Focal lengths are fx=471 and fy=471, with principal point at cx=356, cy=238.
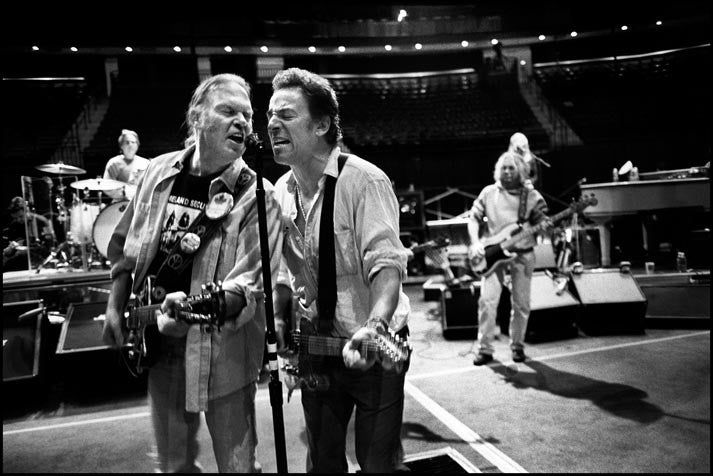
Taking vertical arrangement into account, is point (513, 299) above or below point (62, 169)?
below

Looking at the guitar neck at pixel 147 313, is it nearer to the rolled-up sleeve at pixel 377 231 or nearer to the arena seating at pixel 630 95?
the rolled-up sleeve at pixel 377 231

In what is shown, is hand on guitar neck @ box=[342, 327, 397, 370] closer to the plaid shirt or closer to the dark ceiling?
the plaid shirt

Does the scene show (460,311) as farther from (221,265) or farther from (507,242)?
(221,265)

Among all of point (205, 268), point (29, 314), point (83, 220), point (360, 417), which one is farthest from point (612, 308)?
point (83, 220)

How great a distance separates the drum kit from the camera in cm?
454

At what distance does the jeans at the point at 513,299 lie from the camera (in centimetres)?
437

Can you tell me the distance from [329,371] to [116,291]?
88 centimetres

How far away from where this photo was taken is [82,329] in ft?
13.5

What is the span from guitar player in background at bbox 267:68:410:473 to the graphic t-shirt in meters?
0.34

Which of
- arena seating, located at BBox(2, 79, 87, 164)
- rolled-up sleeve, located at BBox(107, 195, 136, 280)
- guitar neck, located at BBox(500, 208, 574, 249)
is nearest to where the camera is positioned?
rolled-up sleeve, located at BBox(107, 195, 136, 280)

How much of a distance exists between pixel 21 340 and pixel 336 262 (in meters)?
3.79

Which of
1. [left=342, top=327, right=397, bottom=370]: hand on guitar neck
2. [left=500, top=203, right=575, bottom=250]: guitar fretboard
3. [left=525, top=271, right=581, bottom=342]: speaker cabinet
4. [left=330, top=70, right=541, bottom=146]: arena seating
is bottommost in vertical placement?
[left=525, top=271, right=581, bottom=342]: speaker cabinet

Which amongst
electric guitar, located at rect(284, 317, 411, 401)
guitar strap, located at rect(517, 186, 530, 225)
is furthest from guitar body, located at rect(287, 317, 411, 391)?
guitar strap, located at rect(517, 186, 530, 225)

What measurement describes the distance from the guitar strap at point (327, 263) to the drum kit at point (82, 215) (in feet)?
11.8
